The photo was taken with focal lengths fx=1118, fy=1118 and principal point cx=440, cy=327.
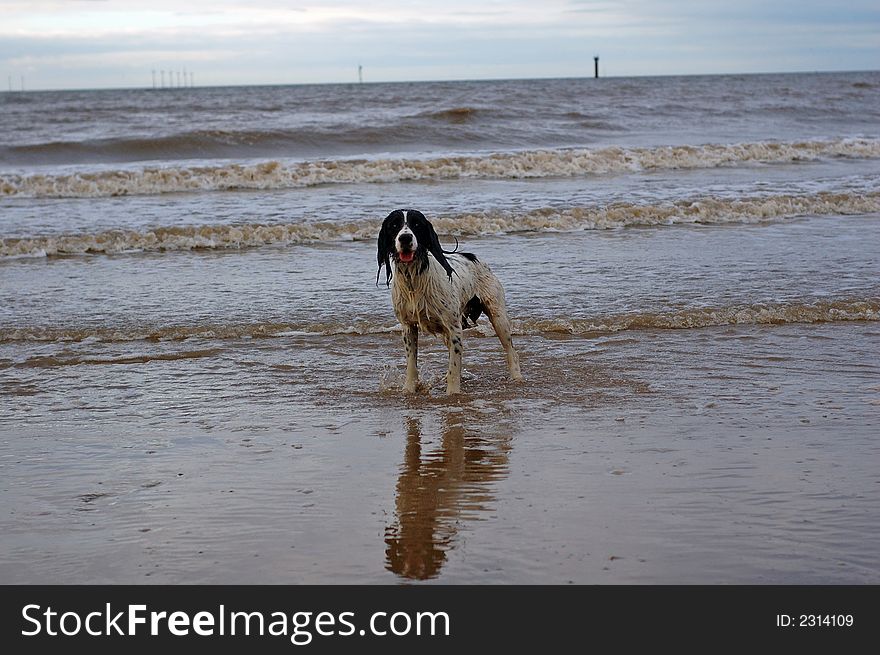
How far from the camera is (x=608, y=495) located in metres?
5.46

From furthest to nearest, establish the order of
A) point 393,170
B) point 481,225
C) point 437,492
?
1. point 393,170
2. point 481,225
3. point 437,492

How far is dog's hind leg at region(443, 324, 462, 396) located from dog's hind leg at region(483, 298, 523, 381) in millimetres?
472

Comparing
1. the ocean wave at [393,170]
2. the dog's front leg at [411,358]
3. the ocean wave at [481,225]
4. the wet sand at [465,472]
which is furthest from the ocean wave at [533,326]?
the ocean wave at [393,170]

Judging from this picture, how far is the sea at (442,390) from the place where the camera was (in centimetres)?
486

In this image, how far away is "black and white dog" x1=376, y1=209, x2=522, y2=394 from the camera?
289 inches

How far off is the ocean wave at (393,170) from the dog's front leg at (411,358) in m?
13.1

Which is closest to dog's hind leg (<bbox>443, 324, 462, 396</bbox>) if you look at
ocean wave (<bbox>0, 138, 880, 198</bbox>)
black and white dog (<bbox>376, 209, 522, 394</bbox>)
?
black and white dog (<bbox>376, 209, 522, 394</bbox>)

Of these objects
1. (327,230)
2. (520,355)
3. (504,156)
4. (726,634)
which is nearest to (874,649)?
(726,634)

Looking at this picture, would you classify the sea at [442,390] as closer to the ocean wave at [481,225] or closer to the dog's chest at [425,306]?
the ocean wave at [481,225]

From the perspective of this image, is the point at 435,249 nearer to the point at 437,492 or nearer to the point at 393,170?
the point at 437,492

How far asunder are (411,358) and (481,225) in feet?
25.9

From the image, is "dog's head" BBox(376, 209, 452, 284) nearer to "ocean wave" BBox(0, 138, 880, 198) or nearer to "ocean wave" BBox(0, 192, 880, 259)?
"ocean wave" BBox(0, 192, 880, 259)

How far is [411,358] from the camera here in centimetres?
798

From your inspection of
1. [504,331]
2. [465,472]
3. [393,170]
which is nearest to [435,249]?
[504,331]
